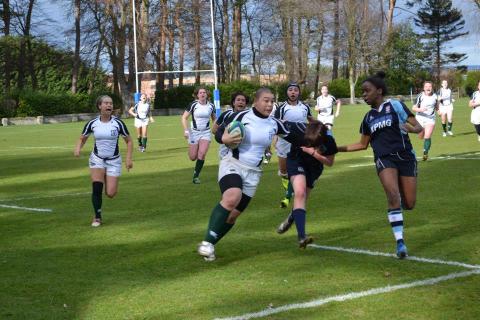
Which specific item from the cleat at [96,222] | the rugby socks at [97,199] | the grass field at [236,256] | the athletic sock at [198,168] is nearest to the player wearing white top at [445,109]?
the grass field at [236,256]

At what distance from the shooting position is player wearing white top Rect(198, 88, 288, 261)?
8945mm

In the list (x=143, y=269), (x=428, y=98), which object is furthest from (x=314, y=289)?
(x=428, y=98)

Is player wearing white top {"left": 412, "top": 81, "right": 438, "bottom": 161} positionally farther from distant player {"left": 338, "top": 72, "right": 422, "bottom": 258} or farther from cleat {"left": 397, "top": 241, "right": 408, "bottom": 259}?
cleat {"left": 397, "top": 241, "right": 408, "bottom": 259}

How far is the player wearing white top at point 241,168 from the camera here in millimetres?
8945

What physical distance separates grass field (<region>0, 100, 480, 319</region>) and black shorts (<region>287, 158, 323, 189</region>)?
0.78m

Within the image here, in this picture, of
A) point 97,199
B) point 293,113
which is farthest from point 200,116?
point 97,199

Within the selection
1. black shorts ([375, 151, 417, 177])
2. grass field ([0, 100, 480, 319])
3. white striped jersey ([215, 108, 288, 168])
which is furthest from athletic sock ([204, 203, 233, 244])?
black shorts ([375, 151, 417, 177])

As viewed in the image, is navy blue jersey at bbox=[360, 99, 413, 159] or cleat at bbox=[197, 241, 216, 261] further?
navy blue jersey at bbox=[360, 99, 413, 159]

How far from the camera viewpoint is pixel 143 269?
8.79m

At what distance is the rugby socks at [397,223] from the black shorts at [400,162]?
1.42 feet

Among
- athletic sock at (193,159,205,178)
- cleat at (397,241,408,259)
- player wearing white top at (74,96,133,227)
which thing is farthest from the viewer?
athletic sock at (193,159,205,178)

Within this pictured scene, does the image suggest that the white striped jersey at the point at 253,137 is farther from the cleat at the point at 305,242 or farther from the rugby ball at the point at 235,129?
the cleat at the point at 305,242

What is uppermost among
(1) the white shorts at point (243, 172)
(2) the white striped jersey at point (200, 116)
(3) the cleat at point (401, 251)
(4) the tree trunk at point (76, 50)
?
(4) the tree trunk at point (76, 50)

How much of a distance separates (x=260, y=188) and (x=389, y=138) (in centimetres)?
703
